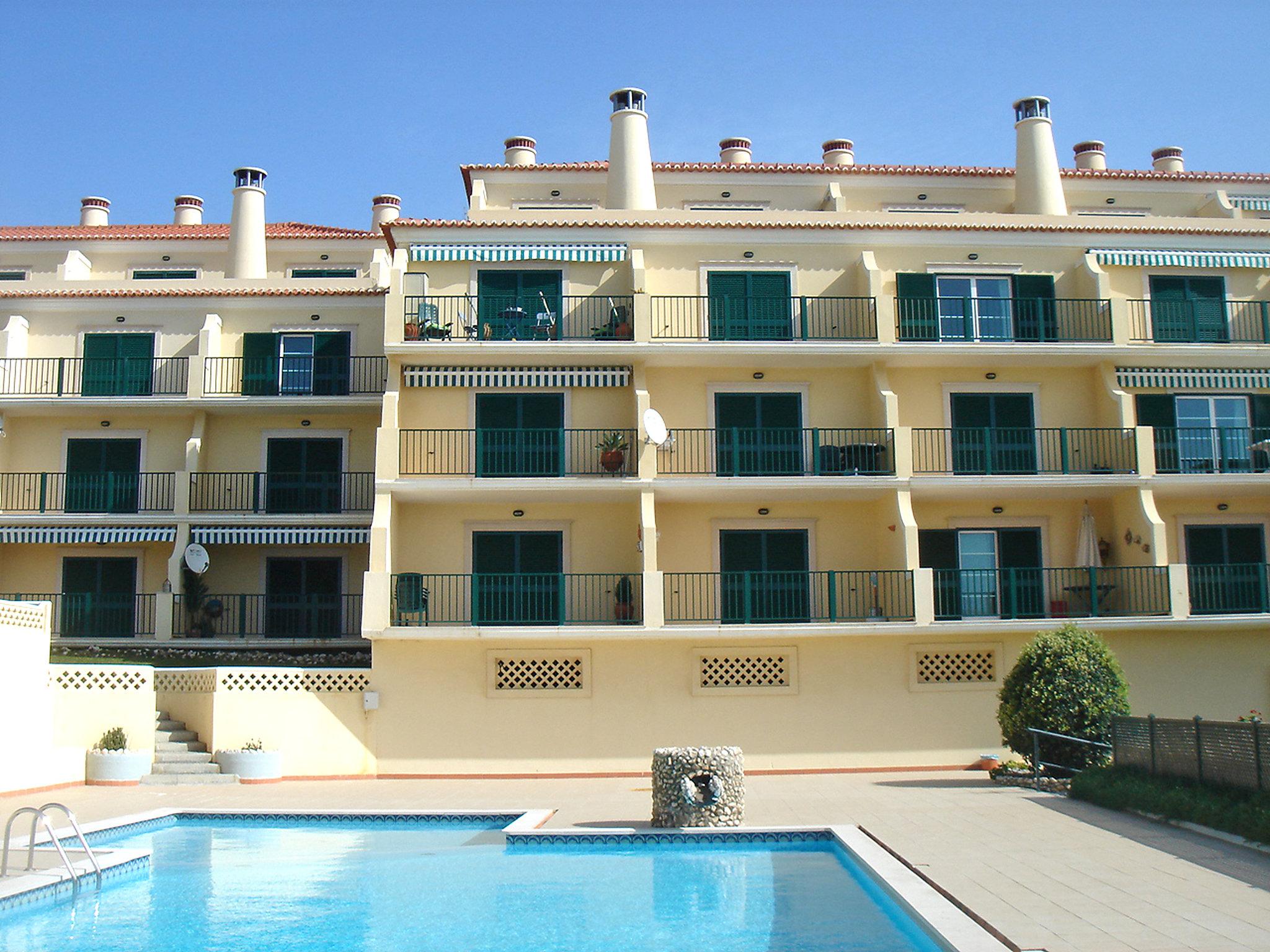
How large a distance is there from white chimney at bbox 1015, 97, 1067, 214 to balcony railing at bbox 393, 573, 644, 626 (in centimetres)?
1455

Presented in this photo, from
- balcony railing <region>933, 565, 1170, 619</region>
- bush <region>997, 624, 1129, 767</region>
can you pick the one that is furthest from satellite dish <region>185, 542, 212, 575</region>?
bush <region>997, 624, 1129, 767</region>

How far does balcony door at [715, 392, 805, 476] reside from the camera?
83.4 ft

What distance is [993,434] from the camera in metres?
26.3

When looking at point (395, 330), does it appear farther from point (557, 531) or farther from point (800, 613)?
point (800, 613)

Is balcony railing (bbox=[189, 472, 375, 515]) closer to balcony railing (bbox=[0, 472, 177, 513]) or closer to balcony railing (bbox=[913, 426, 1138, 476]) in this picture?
balcony railing (bbox=[0, 472, 177, 513])

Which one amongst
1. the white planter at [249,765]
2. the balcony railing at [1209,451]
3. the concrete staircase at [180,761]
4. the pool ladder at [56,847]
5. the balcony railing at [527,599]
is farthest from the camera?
the balcony railing at [1209,451]

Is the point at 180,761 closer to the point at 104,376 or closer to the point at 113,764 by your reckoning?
the point at 113,764

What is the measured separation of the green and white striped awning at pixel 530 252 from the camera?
25.7 m

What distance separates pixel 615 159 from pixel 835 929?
22.3 meters

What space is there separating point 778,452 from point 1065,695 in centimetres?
857

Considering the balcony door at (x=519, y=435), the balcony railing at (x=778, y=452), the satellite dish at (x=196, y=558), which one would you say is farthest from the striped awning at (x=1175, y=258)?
the satellite dish at (x=196, y=558)

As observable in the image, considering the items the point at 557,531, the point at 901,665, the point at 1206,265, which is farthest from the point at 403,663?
the point at 1206,265

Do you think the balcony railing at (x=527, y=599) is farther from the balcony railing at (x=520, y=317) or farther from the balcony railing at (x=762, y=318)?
the balcony railing at (x=762, y=318)

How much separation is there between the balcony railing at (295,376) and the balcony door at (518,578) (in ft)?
18.2
